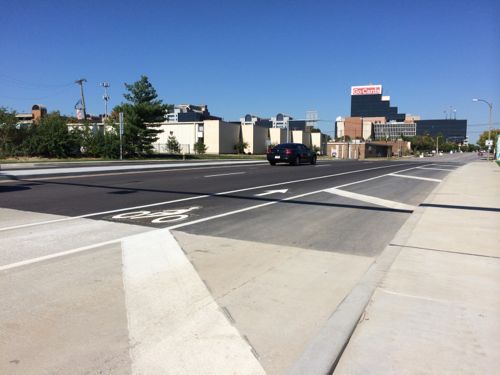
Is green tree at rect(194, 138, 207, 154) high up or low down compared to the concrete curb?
up

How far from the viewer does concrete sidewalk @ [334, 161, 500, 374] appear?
120 inches

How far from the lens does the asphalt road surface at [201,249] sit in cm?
332

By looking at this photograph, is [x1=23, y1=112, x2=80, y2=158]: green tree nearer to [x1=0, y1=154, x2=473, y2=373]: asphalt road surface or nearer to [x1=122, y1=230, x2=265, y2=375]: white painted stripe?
[x1=0, y1=154, x2=473, y2=373]: asphalt road surface

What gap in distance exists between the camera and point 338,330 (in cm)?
344

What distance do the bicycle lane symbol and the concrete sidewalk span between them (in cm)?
405

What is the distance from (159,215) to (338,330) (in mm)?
5647

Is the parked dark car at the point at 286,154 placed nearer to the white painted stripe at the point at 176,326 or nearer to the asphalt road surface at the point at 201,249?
the asphalt road surface at the point at 201,249

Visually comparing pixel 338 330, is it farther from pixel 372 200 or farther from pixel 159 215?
pixel 372 200

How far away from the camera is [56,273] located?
478 cm

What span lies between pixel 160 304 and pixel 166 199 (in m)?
6.98

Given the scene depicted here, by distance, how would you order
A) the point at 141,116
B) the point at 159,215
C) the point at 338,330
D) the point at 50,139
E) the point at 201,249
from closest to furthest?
the point at 338,330 → the point at 201,249 → the point at 159,215 → the point at 50,139 → the point at 141,116

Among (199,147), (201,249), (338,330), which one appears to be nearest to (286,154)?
(201,249)

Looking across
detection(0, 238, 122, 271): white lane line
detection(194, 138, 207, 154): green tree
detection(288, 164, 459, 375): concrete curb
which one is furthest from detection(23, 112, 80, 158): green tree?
detection(288, 164, 459, 375): concrete curb

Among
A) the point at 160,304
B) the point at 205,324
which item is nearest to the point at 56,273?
the point at 160,304
